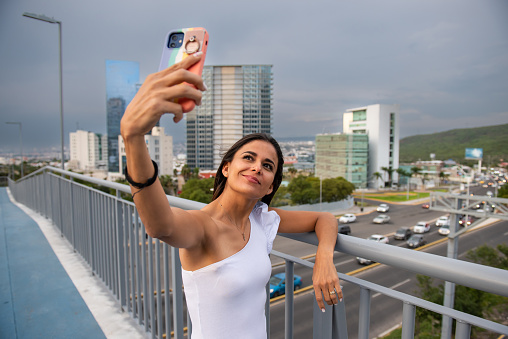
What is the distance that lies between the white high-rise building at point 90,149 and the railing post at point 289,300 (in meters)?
124

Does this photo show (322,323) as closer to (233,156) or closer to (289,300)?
(289,300)

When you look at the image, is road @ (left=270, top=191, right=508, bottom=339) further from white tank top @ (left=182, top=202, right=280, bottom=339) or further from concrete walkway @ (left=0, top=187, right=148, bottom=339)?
concrete walkway @ (left=0, top=187, right=148, bottom=339)

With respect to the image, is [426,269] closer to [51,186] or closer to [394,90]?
[51,186]

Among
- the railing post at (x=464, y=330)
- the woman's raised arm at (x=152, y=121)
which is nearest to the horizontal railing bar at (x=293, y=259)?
the railing post at (x=464, y=330)

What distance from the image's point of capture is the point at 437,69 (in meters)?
160

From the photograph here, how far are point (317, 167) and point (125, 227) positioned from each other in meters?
72.9

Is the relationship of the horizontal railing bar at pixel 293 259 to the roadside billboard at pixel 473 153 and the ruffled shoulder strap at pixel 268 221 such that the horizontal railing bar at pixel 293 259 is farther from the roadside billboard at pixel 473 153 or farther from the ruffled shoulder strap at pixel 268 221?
the roadside billboard at pixel 473 153

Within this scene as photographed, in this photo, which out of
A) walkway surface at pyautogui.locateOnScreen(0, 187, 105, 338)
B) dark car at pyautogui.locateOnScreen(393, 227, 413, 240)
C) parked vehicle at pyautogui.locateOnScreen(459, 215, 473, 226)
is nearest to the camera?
walkway surface at pyautogui.locateOnScreen(0, 187, 105, 338)

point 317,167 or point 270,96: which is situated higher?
point 270,96

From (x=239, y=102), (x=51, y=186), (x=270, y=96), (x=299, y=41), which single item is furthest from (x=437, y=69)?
(x=51, y=186)

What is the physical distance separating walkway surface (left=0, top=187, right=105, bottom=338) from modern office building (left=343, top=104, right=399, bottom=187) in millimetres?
71158

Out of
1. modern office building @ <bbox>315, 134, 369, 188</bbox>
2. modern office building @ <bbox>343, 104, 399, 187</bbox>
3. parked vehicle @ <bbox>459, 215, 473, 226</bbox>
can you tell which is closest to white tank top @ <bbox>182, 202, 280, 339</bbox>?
parked vehicle @ <bbox>459, 215, 473, 226</bbox>

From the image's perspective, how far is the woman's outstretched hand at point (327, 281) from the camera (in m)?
1.01

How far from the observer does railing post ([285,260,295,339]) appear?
4.25 ft
